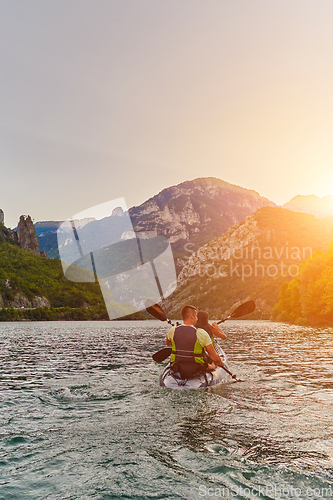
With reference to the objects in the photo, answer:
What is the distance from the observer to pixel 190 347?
12008mm

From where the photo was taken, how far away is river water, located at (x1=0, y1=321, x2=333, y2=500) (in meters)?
A: 5.33

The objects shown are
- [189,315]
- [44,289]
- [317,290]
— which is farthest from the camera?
[44,289]

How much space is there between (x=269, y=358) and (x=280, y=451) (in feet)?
52.8

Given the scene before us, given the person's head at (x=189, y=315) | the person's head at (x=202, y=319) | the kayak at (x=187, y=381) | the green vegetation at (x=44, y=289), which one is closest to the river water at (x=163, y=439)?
the kayak at (x=187, y=381)

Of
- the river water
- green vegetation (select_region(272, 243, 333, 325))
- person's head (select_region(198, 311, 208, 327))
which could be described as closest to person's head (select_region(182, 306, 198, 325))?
the river water

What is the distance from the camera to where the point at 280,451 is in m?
6.71

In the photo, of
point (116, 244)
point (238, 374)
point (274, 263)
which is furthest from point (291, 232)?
point (238, 374)

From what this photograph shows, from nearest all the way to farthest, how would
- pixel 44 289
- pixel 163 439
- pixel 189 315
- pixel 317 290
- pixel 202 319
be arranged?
pixel 163 439 → pixel 189 315 → pixel 202 319 → pixel 317 290 → pixel 44 289

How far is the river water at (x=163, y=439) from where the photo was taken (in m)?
5.33

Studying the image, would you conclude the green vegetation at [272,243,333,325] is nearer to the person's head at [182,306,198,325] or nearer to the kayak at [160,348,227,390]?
the kayak at [160,348,227,390]

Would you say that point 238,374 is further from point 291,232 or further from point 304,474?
point 291,232

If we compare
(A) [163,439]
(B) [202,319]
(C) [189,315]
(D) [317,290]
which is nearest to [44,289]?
(D) [317,290]

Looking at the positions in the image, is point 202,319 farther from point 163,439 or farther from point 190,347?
point 163,439

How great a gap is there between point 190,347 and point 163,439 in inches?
186
